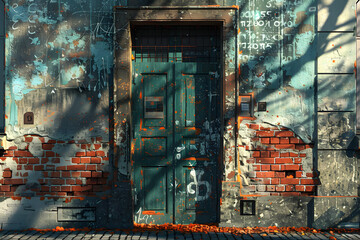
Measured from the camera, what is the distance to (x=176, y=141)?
416cm

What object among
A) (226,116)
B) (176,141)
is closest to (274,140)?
(226,116)

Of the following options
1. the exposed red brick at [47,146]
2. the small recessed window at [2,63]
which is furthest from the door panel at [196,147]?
the small recessed window at [2,63]

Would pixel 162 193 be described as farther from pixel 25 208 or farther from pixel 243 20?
pixel 243 20

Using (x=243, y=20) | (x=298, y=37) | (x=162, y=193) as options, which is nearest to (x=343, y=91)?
(x=298, y=37)

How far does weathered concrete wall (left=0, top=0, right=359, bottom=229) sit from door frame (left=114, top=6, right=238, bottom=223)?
0.02 m

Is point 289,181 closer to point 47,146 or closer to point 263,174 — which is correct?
point 263,174

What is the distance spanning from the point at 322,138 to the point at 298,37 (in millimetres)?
1385

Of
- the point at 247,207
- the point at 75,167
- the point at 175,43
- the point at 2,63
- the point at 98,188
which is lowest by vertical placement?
the point at 247,207

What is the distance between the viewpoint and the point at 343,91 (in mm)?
3994

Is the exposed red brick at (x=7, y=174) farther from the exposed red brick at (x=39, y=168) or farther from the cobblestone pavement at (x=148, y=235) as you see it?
the cobblestone pavement at (x=148, y=235)

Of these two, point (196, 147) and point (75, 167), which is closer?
point (75, 167)

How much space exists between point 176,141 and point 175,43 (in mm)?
1380

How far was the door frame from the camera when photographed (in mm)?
3957

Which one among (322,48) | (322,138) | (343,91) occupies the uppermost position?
(322,48)
